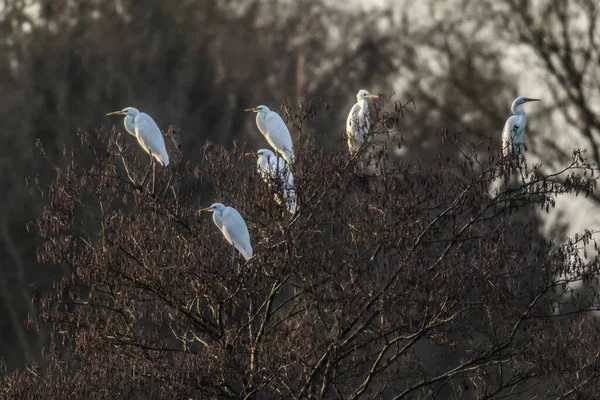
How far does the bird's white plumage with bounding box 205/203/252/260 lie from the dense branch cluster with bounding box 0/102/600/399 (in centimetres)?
14

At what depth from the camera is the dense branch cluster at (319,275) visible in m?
10.8

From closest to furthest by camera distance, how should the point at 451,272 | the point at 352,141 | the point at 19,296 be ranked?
the point at 451,272 < the point at 352,141 < the point at 19,296

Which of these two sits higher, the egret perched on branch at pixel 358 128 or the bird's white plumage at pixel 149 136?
the bird's white plumage at pixel 149 136

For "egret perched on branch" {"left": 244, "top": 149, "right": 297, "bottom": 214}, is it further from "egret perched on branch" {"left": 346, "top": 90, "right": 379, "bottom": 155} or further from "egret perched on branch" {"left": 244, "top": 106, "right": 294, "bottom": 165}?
"egret perched on branch" {"left": 244, "top": 106, "right": 294, "bottom": 165}

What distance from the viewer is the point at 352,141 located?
37.9 feet

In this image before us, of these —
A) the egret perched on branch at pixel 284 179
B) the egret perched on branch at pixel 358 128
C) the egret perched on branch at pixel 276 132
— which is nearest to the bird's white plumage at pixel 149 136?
the egret perched on branch at pixel 276 132

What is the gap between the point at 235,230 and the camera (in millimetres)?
10977

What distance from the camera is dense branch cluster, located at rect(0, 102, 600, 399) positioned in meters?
10.8

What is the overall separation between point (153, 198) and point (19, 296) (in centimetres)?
1001

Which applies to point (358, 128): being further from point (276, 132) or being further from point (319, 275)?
point (276, 132)

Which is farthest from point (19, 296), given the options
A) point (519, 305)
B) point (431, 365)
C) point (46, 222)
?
point (519, 305)

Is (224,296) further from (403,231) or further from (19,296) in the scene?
(19,296)

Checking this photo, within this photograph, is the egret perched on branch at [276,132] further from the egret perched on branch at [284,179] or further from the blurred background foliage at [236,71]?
the blurred background foliage at [236,71]

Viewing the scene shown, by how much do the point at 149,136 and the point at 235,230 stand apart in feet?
6.87
